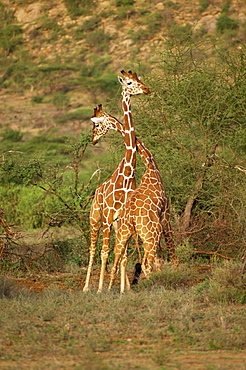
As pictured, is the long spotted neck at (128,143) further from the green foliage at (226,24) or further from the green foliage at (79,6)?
the green foliage at (79,6)

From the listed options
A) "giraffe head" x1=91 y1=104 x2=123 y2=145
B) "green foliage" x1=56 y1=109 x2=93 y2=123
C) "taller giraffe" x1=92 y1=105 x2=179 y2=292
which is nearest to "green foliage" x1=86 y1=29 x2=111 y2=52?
"green foliage" x1=56 y1=109 x2=93 y2=123

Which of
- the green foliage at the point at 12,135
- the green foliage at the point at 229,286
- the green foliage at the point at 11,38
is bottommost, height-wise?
the green foliage at the point at 12,135

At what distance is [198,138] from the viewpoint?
35.1ft

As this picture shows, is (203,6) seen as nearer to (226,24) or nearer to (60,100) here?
(226,24)

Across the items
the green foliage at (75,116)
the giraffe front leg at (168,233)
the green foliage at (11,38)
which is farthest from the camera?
the green foliage at (11,38)

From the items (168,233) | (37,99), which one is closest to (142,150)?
(168,233)

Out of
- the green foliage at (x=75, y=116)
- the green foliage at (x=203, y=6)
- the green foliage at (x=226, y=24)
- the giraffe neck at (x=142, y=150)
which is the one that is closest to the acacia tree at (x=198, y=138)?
the giraffe neck at (x=142, y=150)

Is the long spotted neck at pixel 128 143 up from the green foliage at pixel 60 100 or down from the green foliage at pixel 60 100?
up

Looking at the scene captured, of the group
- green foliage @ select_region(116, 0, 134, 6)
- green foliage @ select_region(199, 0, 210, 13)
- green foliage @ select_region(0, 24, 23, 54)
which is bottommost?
green foliage @ select_region(0, 24, 23, 54)

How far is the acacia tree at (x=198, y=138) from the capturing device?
9.43m

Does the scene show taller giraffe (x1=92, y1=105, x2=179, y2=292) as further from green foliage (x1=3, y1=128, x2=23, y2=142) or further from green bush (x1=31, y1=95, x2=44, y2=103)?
green bush (x1=31, y1=95, x2=44, y2=103)

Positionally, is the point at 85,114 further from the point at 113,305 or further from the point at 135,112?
the point at 113,305

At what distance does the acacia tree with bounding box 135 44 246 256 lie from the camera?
9430 millimetres

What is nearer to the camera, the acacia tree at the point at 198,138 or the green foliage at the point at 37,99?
the acacia tree at the point at 198,138
